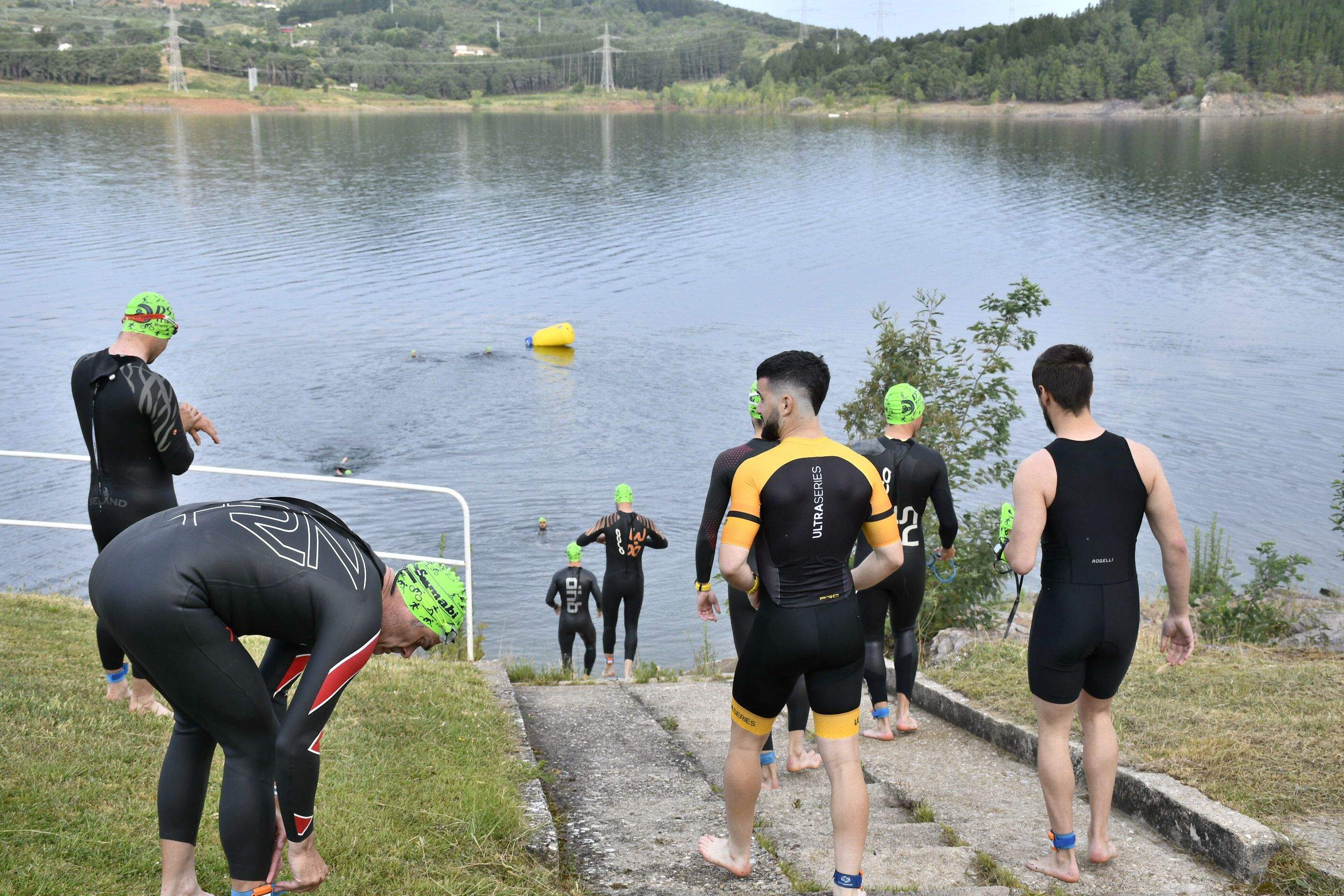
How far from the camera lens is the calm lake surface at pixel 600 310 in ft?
64.6

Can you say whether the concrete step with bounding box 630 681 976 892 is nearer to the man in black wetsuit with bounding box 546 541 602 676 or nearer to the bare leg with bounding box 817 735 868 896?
the bare leg with bounding box 817 735 868 896

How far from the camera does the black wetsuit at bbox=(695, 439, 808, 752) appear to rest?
529 centimetres

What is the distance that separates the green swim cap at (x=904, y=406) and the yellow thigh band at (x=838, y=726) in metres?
2.67

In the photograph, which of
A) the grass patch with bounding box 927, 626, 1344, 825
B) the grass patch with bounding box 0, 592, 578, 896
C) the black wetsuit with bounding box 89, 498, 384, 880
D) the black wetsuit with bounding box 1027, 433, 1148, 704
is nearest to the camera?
A: the black wetsuit with bounding box 89, 498, 384, 880

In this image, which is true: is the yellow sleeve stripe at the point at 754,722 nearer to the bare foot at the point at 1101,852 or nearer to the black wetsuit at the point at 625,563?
the bare foot at the point at 1101,852

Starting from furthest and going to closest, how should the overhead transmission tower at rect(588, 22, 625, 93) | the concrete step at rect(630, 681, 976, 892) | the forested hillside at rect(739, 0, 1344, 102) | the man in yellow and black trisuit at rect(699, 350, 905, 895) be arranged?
the overhead transmission tower at rect(588, 22, 625, 93) < the forested hillside at rect(739, 0, 1344, 102) < the concrete step at rect(630, 681, 976, 892) < the man in yellow and black trisuit at rect(699, 350, 905, 895)

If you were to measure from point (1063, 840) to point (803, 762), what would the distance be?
1.84 meters

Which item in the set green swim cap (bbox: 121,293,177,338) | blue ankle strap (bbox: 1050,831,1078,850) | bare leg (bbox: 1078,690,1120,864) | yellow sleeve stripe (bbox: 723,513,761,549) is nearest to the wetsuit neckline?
bare leg (bbox: 1078,690,1120,864)

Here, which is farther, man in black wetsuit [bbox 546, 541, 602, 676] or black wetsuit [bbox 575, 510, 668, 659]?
man in black wetsuit [bbox 546, 541, 602, 676]

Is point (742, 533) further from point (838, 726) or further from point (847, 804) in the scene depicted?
point (847, 804)

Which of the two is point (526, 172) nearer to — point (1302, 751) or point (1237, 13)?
point (1302, 751)

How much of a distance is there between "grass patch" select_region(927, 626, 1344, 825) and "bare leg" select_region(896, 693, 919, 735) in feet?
1.51

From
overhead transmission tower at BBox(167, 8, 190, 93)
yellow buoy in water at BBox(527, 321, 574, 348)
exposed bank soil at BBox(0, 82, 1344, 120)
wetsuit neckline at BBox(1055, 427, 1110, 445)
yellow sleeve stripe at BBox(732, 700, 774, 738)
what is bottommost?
yellow buoy in water at BBox(527, 321, 574, 348)

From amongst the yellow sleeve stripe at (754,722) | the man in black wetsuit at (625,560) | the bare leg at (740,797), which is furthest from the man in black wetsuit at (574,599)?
the yellow sleeve stripe at (754,722)
